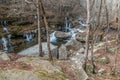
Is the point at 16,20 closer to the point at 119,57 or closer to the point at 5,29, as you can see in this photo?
the point at 5,29

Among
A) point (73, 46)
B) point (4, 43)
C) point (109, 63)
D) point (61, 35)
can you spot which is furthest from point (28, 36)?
point (109, 63)

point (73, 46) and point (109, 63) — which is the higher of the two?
point (73, 46)

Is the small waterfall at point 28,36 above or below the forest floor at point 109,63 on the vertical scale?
above

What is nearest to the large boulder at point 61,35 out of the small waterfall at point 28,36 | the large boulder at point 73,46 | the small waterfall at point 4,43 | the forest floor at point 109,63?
the small waterfall at point 28,36

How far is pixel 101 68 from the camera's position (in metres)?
21.2

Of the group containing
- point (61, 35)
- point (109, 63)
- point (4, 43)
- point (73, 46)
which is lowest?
point (109, 63)

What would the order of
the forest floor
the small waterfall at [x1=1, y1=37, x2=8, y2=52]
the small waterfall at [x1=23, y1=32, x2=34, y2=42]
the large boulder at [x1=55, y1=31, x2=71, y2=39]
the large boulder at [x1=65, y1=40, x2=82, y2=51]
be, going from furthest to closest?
1. the large boulder at [x1=55, y1=31, x2=71, y2=39]
2. the small waterfall at [x1=23, y1=32, x2=34, y2=42]
3. the large boulder at [x1=65, y1=40, x2=82, y2=51]
4. the small waterfall at [x1=1, y1=37, x2=8, y2=52]
5. the forest floor

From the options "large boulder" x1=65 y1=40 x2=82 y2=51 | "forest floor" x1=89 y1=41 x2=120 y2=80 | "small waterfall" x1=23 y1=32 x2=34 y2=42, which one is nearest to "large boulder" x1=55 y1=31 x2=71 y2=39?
"small waterfall" x1=23 y1=32 x2=34 y2=42

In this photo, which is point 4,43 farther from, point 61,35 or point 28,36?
point 61,35

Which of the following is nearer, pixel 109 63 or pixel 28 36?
pixel 109 63

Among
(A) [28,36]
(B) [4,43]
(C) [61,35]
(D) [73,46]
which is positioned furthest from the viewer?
(C) [61,35]

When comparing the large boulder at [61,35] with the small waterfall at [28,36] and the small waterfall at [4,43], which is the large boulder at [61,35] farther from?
the small waterfall at [4,43]

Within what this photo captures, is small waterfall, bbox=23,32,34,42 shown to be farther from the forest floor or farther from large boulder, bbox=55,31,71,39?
the forest floor

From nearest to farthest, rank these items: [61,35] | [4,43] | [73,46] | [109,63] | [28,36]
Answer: [109,63]
[73,46]
[4,43]
[28,36]
[61,35]
